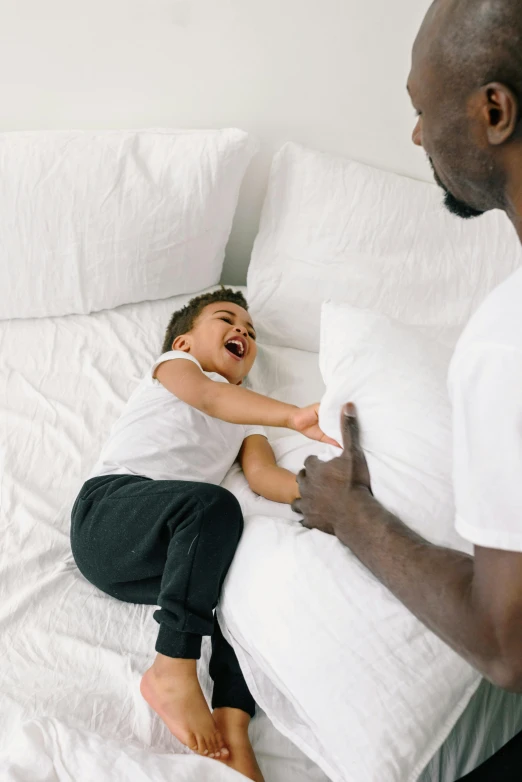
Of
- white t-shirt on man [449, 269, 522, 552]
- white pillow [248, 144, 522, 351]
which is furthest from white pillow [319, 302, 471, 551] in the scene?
white pillow [248, 144, 522, 351]

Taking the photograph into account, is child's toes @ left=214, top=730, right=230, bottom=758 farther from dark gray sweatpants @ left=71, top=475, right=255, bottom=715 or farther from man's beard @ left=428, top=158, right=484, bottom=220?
man's beard @ left=428, top=158, right=484, bottom=220

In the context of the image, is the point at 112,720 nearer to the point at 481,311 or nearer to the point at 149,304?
the point at 481,311

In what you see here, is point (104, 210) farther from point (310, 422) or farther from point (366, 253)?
point (310, 422)

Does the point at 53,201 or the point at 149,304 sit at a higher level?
the point at 53,201

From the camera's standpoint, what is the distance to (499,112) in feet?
2.42

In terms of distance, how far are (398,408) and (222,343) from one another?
0.59 meters

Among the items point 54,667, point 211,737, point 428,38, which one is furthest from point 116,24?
point 211,737

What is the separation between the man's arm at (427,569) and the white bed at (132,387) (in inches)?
1.8

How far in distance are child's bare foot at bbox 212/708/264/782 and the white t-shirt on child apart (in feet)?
1.38

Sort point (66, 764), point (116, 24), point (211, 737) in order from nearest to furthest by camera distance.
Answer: point (66, 764) → point (211, 737) → point (116, 24)

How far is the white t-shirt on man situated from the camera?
2.07ft

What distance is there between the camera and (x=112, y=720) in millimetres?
930

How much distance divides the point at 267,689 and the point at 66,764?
264mm

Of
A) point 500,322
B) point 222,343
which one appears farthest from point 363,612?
point 222,343
